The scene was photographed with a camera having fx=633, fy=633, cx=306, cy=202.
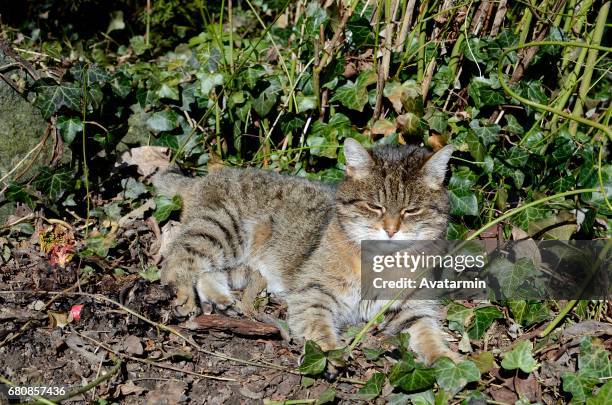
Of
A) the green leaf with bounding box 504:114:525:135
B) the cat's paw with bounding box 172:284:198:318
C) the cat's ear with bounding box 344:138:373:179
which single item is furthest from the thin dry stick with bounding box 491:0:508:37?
the cat's paw with bounding box 172:284:198:318

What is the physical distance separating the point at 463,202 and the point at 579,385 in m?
A: 1.51

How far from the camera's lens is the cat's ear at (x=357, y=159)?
4176 millimetres

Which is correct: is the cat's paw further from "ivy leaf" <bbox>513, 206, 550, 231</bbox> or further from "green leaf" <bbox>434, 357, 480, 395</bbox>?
"ivy leaf" <bbox>513, 206, 550, 231</bbox>

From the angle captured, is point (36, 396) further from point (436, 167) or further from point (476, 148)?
point (476, 148)

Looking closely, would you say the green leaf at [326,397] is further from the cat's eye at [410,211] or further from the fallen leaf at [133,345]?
the cat's eye at [410,211]

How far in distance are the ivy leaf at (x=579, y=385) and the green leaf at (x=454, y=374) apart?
20.1 inches

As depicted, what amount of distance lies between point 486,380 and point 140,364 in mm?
2047

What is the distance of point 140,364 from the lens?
148 inches

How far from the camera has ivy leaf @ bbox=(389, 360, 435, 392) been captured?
3.45m

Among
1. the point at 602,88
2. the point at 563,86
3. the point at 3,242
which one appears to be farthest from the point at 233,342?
the point at 602,88

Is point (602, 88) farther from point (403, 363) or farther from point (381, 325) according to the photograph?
point (403, 363)

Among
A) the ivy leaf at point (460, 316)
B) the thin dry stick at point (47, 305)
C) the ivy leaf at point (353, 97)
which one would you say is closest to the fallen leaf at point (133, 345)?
the thin dry stick at point (47, 305)

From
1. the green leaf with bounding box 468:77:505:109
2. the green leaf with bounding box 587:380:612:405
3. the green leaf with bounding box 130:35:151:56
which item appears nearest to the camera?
the green leaf with bounding box 587:380:612:405

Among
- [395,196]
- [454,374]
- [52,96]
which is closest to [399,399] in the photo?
[454,374]
